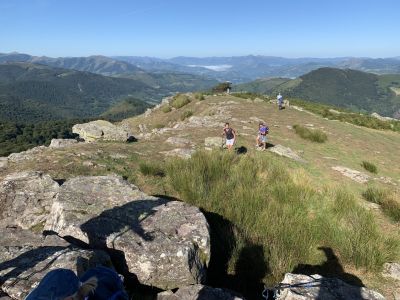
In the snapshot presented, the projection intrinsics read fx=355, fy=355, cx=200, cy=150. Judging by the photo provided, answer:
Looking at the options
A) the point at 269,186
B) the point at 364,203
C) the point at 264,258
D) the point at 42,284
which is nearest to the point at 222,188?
the point at 269,186

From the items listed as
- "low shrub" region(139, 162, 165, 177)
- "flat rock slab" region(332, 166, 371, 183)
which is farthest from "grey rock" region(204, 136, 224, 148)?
"low shrub" region(139, 162, 165, 177)

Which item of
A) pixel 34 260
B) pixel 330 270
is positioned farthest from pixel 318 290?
pixel 34 260

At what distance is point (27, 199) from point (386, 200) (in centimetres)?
1228

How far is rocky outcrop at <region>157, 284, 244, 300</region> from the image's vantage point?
621 centimetres

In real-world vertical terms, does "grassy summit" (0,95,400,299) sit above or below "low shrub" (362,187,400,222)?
above

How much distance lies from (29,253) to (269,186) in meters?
8.16

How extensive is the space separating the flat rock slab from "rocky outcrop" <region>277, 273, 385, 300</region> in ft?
34.8

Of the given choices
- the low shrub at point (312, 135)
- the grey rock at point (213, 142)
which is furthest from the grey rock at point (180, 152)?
the low shrub at point (312, 135)

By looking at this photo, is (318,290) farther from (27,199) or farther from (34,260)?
(27,199)

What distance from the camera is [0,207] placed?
9.27 metres

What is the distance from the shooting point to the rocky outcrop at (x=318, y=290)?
639 cm

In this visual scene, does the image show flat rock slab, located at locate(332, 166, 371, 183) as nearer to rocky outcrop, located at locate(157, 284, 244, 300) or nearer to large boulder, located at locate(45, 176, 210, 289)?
large boulder, located at locate(45, 176, 210, 289)

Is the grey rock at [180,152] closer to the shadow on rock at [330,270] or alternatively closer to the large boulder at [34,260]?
the shadow on rock at [330,270]

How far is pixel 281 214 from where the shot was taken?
392 inches
